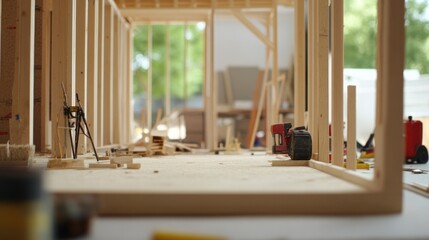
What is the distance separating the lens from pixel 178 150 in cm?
865

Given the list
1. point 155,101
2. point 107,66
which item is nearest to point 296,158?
point 107,66

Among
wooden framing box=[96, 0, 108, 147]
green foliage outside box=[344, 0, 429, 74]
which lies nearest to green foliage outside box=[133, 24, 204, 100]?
green foliage outside box=[344, 0, 429, 74]

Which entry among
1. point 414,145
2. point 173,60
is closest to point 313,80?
point 414,145

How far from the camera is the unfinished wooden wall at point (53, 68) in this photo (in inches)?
191

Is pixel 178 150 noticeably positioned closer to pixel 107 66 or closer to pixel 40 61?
pixel 107 66

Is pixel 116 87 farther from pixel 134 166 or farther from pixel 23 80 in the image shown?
pixel 134 166

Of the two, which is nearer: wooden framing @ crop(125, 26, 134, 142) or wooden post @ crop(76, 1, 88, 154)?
wooden post @ crop(76, 1, 88, 154)

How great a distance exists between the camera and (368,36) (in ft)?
66.1

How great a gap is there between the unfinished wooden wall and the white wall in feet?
20.5

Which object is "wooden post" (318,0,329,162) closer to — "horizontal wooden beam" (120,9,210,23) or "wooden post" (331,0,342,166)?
"wooden post" (331,0,342,166)

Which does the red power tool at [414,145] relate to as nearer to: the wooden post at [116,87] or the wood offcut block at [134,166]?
the wood offcut block at [134,166]

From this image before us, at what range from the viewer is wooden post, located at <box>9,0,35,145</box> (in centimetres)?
481

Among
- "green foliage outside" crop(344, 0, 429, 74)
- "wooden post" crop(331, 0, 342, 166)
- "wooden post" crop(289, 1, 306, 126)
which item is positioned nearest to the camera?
"wooden post" crop(331, 0, 342, 166)

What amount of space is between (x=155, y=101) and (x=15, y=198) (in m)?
21.7
